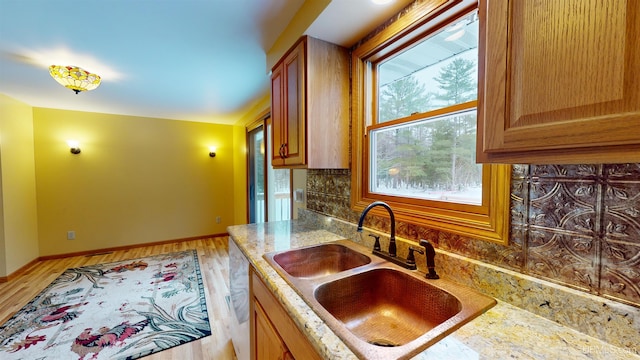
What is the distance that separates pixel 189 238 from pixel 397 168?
4.42m

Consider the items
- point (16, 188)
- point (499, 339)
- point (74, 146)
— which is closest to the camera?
point (499, 339)

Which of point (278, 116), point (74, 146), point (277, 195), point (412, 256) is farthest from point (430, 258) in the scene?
point (74, 146)

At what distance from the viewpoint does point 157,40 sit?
5.95ft

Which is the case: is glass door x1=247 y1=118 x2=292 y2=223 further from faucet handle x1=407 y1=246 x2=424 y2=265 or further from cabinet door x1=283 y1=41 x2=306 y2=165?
faucet handle x1=407 y1=246 x2=424 y2=265

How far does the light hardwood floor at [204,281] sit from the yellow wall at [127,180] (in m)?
0.31

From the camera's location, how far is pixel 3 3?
1393mm

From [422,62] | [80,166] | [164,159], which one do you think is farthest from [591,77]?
[80,166]

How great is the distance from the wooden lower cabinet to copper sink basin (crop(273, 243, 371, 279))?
197mm

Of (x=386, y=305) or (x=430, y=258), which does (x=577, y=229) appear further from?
(x=386, y=305)

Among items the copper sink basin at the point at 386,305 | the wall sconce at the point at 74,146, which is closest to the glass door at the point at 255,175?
the wall sconce at the point at 74,146

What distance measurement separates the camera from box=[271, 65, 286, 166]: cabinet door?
70.4 inches

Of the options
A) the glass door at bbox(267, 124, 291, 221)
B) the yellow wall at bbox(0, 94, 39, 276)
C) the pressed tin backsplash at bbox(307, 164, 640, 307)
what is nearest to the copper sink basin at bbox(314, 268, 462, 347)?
the pressed tin backsplash at bbox(307, 164, 640, 307)

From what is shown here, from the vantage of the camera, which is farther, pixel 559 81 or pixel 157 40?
pixel 157 40

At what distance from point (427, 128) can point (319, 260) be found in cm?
93
